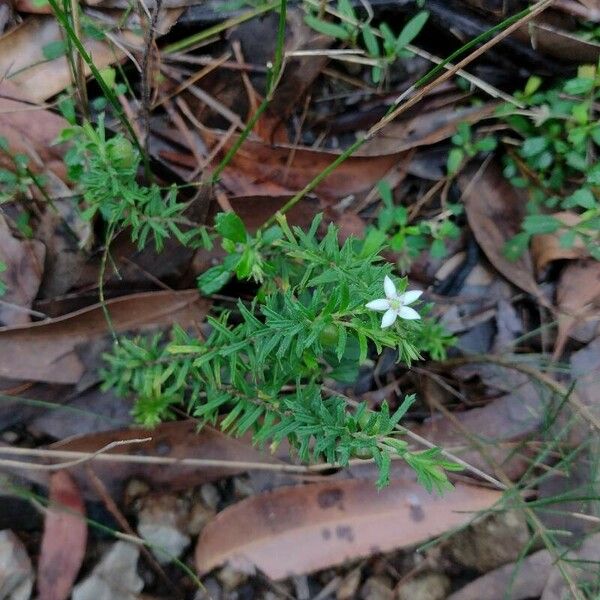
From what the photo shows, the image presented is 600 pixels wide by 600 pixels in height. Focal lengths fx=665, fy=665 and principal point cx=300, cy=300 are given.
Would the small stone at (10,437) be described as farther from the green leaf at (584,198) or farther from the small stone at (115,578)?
the green leaf at (584,198)

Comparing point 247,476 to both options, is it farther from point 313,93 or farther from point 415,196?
point 313,93

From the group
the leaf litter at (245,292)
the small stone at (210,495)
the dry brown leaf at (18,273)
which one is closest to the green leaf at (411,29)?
the leaf litter at (245,292)

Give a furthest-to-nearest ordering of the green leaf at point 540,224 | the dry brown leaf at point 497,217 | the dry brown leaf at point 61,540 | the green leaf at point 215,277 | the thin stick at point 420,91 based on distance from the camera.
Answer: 1. the dry brown leaf at point 497,217
2. the green leaf at point 540,224
3. the dry brown leaf at point 61,540
4. the green leaf at point 215,277
5. the thin stick at point 420,91

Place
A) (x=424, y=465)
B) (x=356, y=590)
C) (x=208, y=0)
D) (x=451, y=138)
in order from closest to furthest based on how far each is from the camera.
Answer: (x=424, y=465) → (x=356, y=590) → (x=208, y=0) → (x=451, y=138)

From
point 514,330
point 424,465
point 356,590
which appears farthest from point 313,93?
point 356,590

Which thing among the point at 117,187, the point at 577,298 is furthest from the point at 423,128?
the point at 117,187
